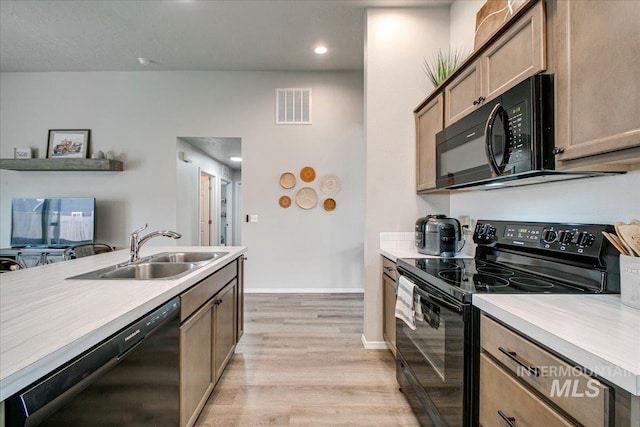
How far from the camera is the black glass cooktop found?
46.3 inches

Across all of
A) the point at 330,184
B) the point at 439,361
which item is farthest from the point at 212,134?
the point at 439,361

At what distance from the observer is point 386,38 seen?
2727mm

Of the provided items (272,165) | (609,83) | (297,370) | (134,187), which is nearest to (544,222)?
(609,83)

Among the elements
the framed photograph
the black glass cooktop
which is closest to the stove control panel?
the black glass cooktop

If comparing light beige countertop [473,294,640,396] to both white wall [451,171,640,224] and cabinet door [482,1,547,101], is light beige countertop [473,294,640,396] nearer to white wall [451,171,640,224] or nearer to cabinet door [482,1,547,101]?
white wall [451,171,640,224]

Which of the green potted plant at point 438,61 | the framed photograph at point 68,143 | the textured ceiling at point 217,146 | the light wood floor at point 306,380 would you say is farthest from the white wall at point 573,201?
the framed photograph at point 68,143

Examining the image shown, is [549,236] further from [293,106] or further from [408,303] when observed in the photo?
[293,106]

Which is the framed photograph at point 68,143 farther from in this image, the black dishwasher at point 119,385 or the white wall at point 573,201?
the white wall at point 573,201

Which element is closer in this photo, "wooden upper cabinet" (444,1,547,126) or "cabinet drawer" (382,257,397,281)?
"wooden upper cabinet" (444,1,547,126)

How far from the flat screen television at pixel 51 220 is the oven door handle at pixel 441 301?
463 centimetres

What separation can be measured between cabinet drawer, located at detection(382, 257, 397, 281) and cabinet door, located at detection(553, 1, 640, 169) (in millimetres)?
1329

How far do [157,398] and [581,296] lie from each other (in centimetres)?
170

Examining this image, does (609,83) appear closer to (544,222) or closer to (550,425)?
(544,222)

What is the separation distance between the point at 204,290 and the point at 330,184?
298 centimetres
